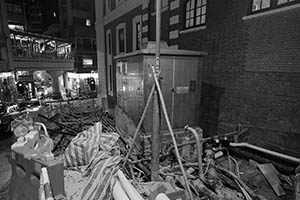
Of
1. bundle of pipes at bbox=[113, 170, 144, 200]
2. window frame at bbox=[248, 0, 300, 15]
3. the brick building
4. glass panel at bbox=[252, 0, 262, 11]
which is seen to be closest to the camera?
bundle of pipes at bbox=[113, 170, 144, 200]

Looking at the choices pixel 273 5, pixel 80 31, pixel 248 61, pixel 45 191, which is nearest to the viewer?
pixel 45 191

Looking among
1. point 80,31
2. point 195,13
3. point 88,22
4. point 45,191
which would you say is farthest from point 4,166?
point 88,22

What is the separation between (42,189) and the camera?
2068 mm

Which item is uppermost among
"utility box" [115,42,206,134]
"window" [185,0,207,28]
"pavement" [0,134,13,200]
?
"window" [185,0,207,28]

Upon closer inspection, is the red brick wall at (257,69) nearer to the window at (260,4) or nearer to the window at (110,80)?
the window at (260,4)

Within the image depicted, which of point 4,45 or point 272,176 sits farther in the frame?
point 4,45

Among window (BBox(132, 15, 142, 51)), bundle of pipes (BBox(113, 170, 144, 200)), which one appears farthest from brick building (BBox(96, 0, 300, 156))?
bundle of pipes (BBox(113, 170, 144, 200))

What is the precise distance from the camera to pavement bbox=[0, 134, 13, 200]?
4380 millimetres

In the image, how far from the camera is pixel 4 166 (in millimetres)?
5570

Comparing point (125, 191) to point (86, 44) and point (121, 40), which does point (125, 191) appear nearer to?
point (121, 40)

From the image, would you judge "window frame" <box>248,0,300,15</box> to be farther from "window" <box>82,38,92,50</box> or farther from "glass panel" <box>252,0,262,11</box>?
"window" <box>82,38,92,50</box>

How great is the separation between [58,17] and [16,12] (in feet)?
23.1

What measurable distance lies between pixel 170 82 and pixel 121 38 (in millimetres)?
9572

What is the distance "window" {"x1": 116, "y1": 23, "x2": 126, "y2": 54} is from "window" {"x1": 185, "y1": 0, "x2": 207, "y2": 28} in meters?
6.29
